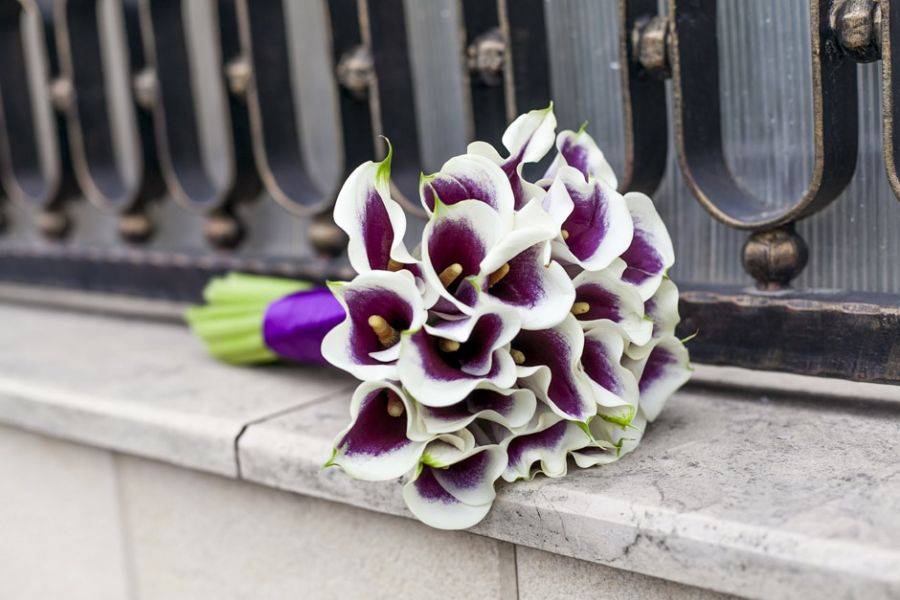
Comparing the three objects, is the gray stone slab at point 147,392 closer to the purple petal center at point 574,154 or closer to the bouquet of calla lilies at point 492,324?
the bouquet of calla lilies at point 492,324

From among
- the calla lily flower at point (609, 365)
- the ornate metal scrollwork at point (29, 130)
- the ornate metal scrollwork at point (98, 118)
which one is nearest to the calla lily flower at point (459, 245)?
the calla lily flower at point (609, 365)

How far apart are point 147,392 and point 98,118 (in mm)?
696

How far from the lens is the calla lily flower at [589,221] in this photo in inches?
31.0

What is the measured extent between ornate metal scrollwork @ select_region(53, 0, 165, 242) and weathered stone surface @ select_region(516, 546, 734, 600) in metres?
1.10

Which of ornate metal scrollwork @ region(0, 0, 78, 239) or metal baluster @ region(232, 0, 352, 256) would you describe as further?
ornate metal scrollwork @ region(0, 0, 78, 239)

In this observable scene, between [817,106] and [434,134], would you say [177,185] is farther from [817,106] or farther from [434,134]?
[817,106]

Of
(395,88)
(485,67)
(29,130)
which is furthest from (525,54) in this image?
(29,130)

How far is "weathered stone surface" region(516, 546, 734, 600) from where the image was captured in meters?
0.74

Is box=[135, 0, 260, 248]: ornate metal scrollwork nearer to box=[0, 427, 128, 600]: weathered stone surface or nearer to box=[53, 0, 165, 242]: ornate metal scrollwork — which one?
box=[53, 0, 165, 242]: ornate metal scrollwork

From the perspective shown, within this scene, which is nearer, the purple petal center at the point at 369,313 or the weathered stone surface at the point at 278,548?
the purple petal center at the point at 369,313

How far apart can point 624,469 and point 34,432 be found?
85 cm

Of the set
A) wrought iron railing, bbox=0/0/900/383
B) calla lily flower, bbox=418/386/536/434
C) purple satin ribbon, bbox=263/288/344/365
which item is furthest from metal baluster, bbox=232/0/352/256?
calla lily flower, bbox=418/386/536/434

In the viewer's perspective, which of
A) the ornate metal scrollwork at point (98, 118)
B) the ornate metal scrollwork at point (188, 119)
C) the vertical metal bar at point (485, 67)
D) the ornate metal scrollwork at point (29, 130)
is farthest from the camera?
the ornate metal scrollwork at point (29, 130)

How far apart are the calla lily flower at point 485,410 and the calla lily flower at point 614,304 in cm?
8
